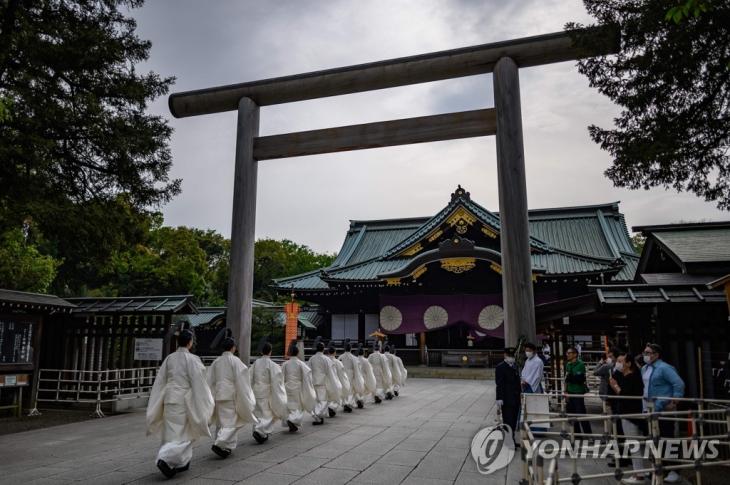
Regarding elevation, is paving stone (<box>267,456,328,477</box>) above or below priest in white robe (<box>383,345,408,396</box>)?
below

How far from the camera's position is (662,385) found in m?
5.60

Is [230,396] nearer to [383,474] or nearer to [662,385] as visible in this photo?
[383,474]

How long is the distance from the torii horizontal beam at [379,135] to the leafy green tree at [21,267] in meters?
17.2

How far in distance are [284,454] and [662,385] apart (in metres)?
4.53

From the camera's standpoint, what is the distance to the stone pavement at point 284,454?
5.47m

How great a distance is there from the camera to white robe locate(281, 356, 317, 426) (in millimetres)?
8398

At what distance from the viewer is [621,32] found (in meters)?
7.04

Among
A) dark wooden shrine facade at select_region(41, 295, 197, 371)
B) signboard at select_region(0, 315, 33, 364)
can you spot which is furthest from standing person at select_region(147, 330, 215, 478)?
signboard at select_region(0, 315, 33, 364)

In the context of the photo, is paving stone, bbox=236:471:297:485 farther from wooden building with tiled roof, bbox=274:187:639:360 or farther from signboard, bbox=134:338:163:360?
wooden building with tiled roof, bbox=274:187:639:360

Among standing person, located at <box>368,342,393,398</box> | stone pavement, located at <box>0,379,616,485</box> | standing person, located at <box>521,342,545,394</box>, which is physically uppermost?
standing person, located at <box>521,342,545,394</box>

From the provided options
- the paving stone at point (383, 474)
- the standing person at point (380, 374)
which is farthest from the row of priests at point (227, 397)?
the standing person at point (380, 374)

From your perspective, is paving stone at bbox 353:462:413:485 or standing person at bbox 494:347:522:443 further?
standing person at bbox 494:347:522:443

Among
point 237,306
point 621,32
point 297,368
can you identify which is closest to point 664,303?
point 621,32

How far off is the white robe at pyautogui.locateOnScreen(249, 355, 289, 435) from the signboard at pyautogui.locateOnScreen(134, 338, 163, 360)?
443 cm
